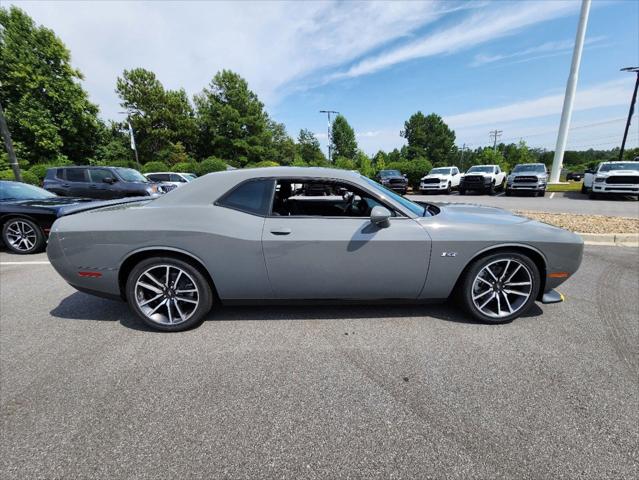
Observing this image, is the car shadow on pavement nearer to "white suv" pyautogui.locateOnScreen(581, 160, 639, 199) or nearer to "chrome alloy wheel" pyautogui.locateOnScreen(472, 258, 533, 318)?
"chrome alloy wheel" pyautogui.locateOnScreen(472, 258, 533, 318)

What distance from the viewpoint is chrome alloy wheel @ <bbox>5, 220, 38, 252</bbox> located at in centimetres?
520

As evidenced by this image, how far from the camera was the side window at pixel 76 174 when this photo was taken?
930 cm

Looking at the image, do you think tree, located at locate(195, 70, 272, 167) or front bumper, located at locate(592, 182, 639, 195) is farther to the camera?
tree, located at locate(195, 70, 272, 167)

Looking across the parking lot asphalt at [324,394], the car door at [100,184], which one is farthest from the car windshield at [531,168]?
the car door at [100,184]

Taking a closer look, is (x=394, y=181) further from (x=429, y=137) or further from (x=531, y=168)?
(x=429, y=137)

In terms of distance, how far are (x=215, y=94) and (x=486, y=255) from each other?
46083 mm

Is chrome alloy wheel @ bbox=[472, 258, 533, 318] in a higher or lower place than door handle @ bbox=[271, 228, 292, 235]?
lower

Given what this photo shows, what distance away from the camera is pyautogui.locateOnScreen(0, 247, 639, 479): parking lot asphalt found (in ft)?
4.88

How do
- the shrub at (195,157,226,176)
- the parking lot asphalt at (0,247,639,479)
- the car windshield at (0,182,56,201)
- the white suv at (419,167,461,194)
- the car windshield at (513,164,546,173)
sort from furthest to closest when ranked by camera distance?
the shrub at (195,157,226,176) → the white suv at (419,167,461,194) → the car windshield at (513,164,546,173) → the car windshield at (0,182,56,201) → the parking lot asphalt at (0,247,639,479)

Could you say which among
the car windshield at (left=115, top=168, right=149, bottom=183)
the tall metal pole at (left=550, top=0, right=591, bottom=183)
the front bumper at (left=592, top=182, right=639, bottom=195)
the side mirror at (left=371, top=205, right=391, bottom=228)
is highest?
the tall metal pole at (left=550, top=0, right=591, bottom=183)

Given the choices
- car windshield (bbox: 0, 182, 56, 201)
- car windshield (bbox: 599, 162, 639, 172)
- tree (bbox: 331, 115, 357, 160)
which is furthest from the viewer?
tree (bbox: 331, 115, 357, 160)

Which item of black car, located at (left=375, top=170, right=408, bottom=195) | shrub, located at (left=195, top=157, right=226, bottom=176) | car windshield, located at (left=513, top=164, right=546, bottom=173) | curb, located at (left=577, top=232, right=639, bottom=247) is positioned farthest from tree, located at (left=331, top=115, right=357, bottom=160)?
curb, located at (left=577, top=232, right=639, bottom=247)

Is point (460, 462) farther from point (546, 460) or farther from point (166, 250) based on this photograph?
point (166, 250)

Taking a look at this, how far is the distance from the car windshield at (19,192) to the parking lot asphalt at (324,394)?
4.21 meters
